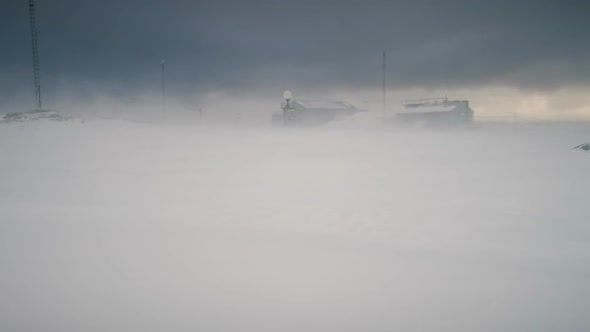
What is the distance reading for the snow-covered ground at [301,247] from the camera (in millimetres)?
4461

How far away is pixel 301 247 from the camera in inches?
263

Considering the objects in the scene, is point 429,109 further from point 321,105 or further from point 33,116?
point 33,116

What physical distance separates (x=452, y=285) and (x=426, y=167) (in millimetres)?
8825

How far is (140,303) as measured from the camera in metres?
4.61

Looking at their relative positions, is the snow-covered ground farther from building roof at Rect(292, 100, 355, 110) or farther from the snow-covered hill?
building roof at Rect(292, 100, 355, 110)

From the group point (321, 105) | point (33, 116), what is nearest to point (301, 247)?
point (33, 116)

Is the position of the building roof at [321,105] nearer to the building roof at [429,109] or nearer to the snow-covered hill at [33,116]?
the building roof at [429,109]

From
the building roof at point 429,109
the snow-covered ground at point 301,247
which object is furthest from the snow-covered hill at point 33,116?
the building roof at point 429,109

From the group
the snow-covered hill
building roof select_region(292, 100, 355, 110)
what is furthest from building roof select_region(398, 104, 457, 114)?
the snow-covered hill

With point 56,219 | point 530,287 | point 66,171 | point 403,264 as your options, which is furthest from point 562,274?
point 66,171

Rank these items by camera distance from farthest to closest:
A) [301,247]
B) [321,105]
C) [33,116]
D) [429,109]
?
[321,105], [429,109], [33,116], [301,247]

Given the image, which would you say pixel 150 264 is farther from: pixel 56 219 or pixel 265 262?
pixel 56 219

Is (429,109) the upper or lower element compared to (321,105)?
lower

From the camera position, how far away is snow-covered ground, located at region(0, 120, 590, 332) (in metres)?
4.46
